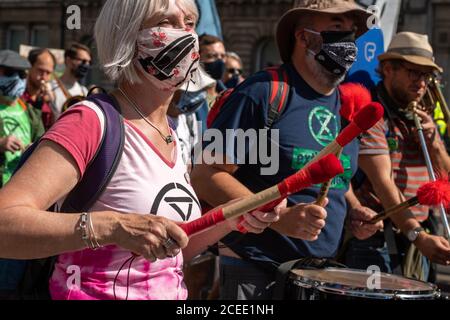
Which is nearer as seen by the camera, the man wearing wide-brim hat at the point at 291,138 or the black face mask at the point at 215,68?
the man wearing wide-brim hat at the point at 291,138

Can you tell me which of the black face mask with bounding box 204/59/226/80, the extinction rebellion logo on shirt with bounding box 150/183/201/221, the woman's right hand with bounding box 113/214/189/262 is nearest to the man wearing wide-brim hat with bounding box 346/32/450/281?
the extinction rebellion logo on shirt with bounding box 150/183/201/221

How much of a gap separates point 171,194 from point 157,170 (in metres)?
0.08

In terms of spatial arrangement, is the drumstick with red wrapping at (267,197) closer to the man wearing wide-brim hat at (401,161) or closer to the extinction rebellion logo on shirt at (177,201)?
the extinction rebellion logo on shirt at (177,201)

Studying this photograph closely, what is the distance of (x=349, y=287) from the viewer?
2.75 meters

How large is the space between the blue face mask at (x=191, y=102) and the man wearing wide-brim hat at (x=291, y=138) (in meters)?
2.23

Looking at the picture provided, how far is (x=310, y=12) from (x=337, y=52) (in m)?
0.25

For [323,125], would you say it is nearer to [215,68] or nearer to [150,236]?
[150,236]

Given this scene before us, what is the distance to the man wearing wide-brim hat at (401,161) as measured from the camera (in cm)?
416

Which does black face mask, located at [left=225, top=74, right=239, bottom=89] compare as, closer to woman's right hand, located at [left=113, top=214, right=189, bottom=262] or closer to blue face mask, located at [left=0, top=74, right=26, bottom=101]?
blue face mask, located at [left=0, top=74, right=26, bottom=101]

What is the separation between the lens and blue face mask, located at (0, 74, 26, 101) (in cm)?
689

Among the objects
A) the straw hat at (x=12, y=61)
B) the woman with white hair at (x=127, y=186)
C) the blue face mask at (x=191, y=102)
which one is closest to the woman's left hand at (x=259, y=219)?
the woman with white hair at (x=127, y=186)

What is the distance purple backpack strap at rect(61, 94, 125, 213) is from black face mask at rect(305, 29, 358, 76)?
145 cm

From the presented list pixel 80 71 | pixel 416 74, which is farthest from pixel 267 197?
pixel 80 71
